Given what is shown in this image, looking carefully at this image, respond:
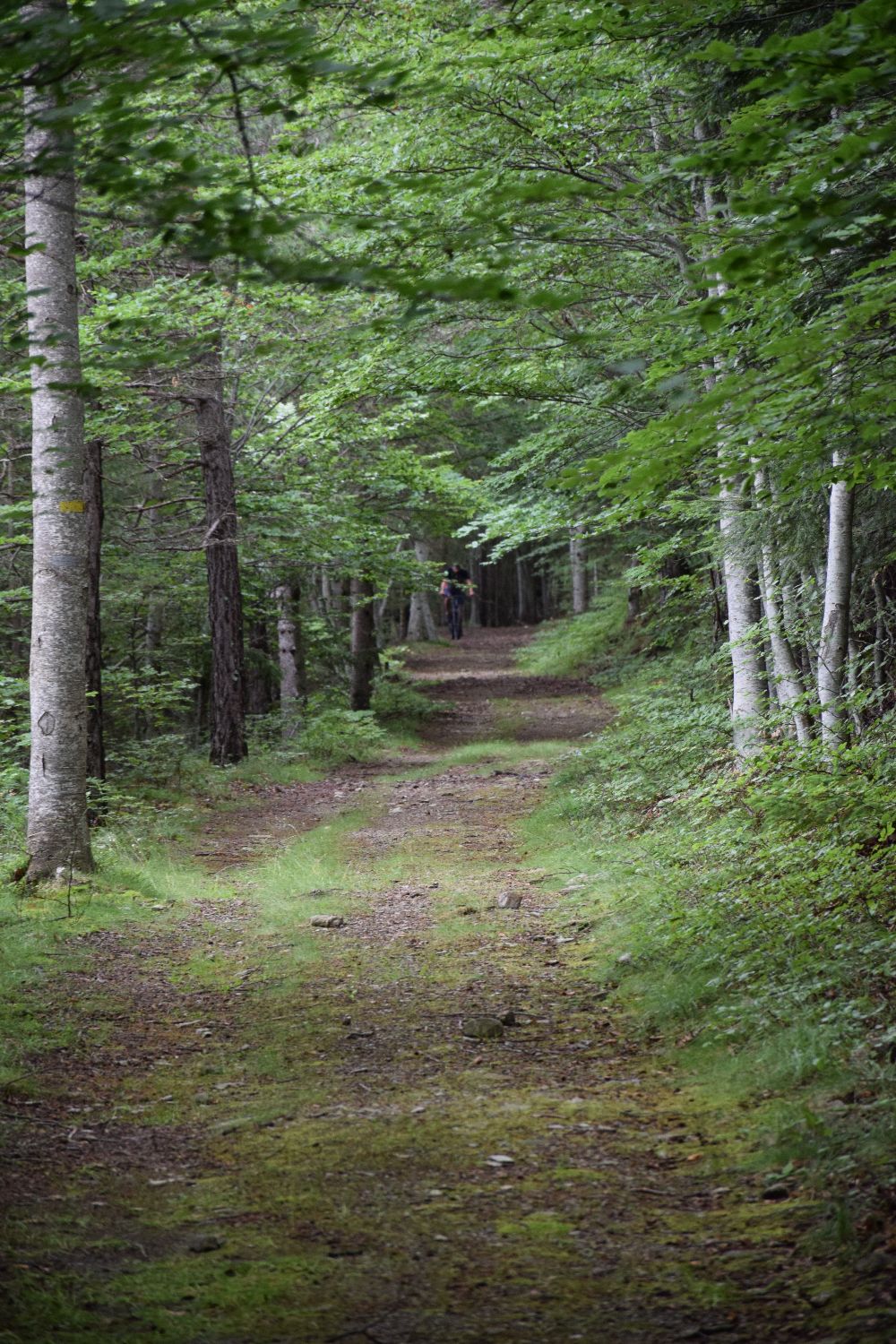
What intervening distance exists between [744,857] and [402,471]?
34.3ft

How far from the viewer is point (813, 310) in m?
6.47

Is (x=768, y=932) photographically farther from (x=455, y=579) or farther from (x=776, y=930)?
(x=455, y=579)

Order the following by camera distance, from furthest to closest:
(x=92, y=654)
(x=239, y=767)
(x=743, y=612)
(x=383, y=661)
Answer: (x=383, y=661) → (x=239, y=767) → (x=92, y=654) → (x=743, y=612)

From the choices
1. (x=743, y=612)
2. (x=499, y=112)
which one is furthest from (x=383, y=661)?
(x=499, y=112)

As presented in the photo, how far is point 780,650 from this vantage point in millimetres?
9461

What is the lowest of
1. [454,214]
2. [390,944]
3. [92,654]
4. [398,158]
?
[390,944]

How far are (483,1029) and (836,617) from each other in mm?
4056

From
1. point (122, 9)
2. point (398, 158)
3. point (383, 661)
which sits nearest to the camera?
point (122, 9)

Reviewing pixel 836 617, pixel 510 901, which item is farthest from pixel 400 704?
pixel 836 617

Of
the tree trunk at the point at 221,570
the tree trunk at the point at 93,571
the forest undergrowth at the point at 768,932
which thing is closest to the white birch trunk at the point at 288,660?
the tree trunk at the point at 221,570

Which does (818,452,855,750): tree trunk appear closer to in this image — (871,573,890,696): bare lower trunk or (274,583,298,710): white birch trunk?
(871,573,890,696): bare lower trunk

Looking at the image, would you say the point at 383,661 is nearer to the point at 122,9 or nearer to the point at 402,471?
the point at 402,471

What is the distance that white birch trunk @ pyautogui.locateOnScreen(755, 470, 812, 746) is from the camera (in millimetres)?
8902

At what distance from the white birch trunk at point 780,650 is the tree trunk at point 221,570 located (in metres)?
8.31
